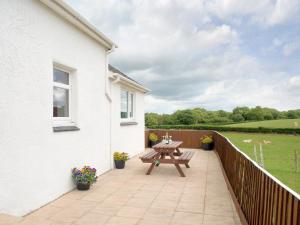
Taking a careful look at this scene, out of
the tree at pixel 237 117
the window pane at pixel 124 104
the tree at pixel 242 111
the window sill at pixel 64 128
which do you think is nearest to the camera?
the window sill at pixel 64 128

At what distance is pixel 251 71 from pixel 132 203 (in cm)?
2285

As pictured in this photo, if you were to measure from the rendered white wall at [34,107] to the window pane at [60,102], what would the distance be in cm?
30

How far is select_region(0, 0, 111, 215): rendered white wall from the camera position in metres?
4.07

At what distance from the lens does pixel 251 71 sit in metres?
24.8

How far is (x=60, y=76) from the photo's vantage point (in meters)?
6.07

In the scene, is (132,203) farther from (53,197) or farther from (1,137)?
(1,137)

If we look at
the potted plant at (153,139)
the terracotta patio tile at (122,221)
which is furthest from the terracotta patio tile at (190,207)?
the potted plant at (153,139)

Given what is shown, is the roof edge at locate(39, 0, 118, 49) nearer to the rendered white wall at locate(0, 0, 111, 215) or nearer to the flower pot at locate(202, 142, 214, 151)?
the rendered white wall at locate(0, 0, 111, 215)

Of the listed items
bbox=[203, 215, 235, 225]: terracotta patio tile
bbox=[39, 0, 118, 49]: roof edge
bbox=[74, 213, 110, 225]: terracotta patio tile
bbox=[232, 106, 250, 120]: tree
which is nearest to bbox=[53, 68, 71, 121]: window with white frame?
bbox=[39, 0, 118, 49]: roof edge

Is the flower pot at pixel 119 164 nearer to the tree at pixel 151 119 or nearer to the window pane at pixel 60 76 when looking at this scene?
the window pane at pixel 60 76

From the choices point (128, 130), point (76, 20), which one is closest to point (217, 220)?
point (76, 20)

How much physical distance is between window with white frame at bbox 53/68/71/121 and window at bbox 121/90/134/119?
475 cm

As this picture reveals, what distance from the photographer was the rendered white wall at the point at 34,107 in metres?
4.07

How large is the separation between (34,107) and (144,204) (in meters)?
2.84
